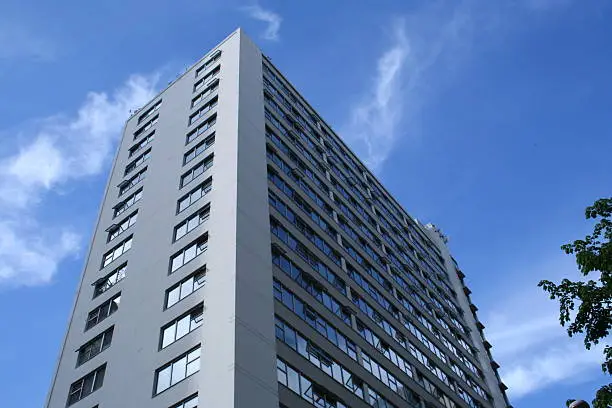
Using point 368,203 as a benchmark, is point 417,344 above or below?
below

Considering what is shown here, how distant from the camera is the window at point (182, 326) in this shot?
108 ft

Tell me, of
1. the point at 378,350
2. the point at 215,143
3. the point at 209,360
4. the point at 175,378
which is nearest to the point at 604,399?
the point at 209,360

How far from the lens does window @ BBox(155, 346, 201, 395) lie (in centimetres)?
3069

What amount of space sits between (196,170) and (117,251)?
7.75 metres

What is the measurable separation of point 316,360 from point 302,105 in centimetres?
3352

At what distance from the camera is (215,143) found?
148 ft

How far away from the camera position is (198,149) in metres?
46.8

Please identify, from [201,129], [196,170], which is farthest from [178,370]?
[201,129]

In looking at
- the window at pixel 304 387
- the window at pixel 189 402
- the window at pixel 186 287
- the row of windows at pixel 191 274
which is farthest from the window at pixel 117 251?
the window at pixel 189 402

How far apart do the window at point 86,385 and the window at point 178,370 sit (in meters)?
5.37

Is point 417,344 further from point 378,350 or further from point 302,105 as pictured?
point 302,105

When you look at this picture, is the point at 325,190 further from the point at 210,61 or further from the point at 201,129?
the point at 210,61

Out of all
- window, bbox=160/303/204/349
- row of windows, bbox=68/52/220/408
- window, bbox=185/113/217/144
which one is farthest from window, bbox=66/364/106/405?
window, bbox=185/113/217/144

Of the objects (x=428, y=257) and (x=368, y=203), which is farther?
(x=428, y=257)
